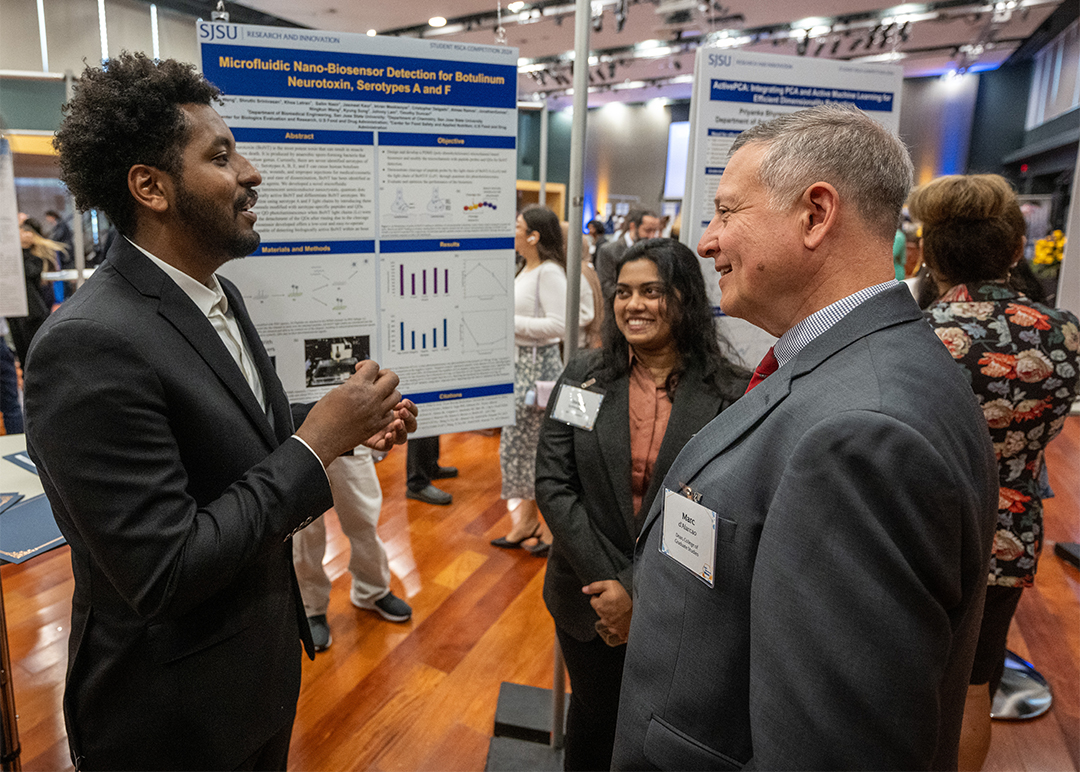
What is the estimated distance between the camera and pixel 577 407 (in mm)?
1684

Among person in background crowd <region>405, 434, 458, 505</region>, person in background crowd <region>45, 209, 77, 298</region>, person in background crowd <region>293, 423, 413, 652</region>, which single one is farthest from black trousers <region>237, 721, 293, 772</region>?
person in background crowd <region>45, 209, 77, 298</region>

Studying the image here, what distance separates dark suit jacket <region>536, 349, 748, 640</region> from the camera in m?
1.58

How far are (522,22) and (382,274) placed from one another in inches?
354

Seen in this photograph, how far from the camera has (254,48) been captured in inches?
61.8

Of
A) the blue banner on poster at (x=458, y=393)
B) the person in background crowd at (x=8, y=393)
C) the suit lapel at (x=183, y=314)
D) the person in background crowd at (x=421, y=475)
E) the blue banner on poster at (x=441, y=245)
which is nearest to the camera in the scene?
the suit lapel at (x=183, y=314)

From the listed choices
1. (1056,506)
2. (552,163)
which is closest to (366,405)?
(1056,506)

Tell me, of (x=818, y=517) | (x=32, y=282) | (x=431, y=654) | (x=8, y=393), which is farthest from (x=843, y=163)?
(x=32, y=282)

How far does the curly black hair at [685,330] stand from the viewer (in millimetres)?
1693

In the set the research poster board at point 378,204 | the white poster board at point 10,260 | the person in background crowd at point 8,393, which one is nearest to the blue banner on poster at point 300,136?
the research poster board at point 378,204

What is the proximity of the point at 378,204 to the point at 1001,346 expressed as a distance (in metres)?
1.70

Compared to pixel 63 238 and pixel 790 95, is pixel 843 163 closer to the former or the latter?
pixel 790 95

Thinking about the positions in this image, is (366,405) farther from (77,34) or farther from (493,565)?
(77,34)

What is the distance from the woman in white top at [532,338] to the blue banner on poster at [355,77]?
1.38m

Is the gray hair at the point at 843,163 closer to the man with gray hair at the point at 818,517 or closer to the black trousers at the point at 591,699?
the man with gray hair at the point at 818,517
